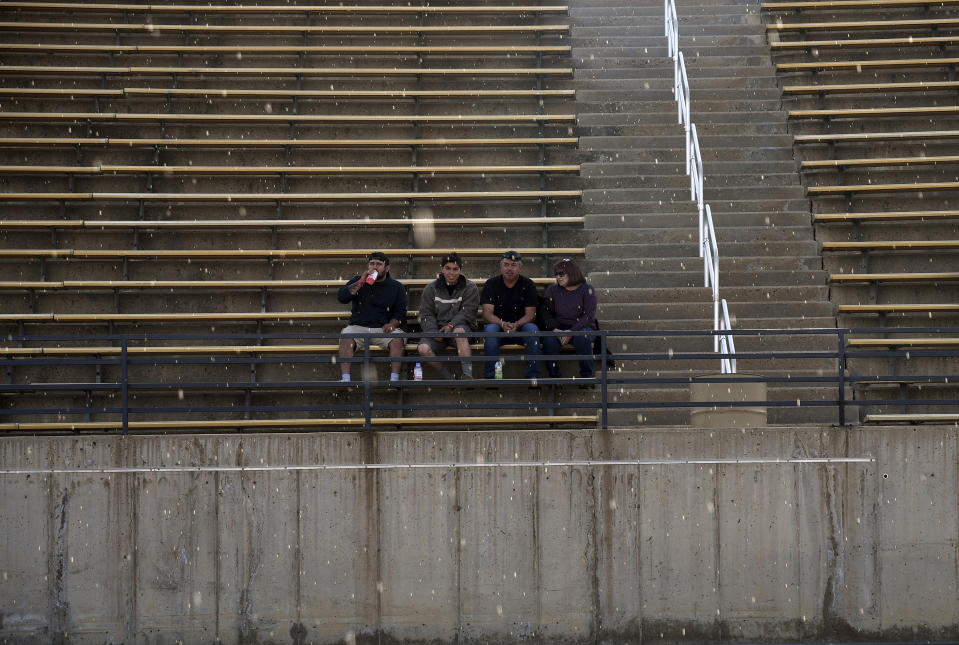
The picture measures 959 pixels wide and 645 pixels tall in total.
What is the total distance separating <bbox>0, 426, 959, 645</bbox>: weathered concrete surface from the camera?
8266 mm

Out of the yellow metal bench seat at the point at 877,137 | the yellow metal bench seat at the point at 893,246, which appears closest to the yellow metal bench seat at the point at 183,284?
the yellow metal bench seat at the point at 893,246

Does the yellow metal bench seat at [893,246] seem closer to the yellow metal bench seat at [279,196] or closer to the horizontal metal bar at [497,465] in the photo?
the yellow metal bench seat at [279,196]

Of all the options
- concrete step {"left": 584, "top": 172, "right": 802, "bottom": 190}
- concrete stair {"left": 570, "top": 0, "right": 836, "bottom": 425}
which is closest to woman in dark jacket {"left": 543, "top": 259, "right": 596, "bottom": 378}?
concrete stair {"left": 570, "top": 0, "right": 836, "bottom": 425}

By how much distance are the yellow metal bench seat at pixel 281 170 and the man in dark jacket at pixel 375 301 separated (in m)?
2.28

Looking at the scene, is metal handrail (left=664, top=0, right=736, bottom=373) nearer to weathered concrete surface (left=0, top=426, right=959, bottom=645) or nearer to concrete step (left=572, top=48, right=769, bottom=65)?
concrete step (left=572, top=48, right=769, bottom=65)

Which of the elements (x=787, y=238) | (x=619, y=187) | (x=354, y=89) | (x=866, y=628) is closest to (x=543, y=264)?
(x=619, y=187)

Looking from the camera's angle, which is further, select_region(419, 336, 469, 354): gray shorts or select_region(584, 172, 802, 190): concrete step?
select_region(584, 172, 802, 190): concrete step

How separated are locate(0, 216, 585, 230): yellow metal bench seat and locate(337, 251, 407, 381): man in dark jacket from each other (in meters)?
1.59

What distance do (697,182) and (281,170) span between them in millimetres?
4168

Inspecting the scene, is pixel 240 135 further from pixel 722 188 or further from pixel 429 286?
pixel 722 188

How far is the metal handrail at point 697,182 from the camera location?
32.5 feet

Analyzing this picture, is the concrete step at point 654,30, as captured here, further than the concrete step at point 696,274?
Yes

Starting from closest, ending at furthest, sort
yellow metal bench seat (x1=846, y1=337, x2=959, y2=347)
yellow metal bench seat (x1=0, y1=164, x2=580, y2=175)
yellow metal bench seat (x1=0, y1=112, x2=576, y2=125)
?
1. yellow metal bench seat (x1=846, y1=337, x2=959, y2=347)
2. yellow metal bench seat (x1=0, y1=164, x2=580, y2=175)
3. yellow metal bench seat (x1=0, y1=112, x2=576, y2=125)

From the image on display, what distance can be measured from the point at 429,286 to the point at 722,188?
3.55 m
